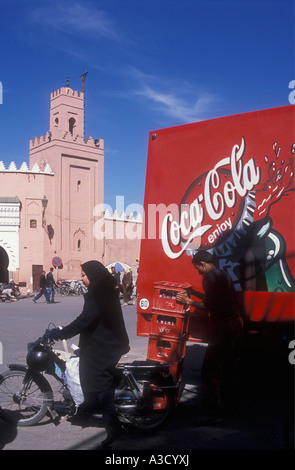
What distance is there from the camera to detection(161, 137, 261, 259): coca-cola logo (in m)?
5.80

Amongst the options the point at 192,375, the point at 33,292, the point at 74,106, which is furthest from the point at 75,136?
the point at 192,375

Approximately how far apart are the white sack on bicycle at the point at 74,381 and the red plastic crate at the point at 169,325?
1015mm

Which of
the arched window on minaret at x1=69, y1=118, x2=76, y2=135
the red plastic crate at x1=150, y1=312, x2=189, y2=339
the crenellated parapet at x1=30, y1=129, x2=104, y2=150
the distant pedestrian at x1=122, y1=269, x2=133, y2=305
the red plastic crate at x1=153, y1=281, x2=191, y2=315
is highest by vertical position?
the arched window on minaret at x1=69, y1=118, x2=76, y2=135

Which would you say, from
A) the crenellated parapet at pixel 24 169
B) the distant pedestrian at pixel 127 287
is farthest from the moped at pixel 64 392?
the crenellated parapet at pixel 24 169

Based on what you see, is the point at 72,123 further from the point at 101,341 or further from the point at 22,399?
the point at 101,341

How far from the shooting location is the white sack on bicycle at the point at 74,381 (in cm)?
472

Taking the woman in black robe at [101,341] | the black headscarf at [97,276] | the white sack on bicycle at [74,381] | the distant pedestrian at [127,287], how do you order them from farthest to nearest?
1. the distant pedestrian at [127,287]
2. the white sack on bicycle at [74,381]
3. the black headscarf at [97,276]
4. the woman in black robe at [101,341]

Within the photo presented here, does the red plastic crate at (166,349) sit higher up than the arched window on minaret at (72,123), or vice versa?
the arched window on minaret at (72,123)

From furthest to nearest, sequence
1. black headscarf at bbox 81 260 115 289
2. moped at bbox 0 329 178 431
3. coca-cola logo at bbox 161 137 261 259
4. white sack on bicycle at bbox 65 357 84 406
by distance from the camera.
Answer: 1. coca-cola logo at bbox 161 137 261 259
2. moped at bbox 0 329 178 431
3. white sack on bicycle at bbox 65 357 84 406
4. black headscarf at bbox 81 260 115 289

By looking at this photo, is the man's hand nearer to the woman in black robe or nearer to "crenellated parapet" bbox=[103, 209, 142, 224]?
the woman in black robe

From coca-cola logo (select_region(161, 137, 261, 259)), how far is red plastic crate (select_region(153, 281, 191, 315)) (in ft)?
2.13

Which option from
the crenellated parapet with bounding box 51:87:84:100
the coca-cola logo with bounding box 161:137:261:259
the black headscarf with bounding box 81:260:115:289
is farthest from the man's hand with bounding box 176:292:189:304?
the crenellated parapet with bounding box 51:87:84:100

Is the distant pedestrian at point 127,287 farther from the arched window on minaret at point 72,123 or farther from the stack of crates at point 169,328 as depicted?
the arched window on minaret at point 72,123
